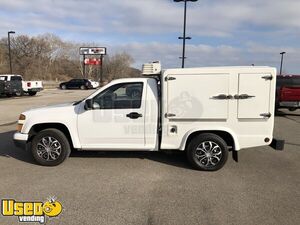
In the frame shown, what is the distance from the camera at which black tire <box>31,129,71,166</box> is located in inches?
222

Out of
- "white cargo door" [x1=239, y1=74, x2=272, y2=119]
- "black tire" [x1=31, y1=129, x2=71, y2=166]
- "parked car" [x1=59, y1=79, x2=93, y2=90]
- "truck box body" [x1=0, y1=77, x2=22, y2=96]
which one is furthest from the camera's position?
"parked car" [x1=59, y1=79, x2=93, y2=90]

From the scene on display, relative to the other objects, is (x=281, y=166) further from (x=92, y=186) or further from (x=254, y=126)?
(x=92, y=186)

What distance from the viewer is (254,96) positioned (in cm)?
514

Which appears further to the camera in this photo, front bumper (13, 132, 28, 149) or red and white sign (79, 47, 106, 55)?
red and white sign (79, 47, 106, 55)

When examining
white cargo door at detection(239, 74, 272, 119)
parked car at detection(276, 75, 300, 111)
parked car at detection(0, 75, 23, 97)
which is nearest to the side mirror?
white cargo door at detection(239, 74, 272, 119)

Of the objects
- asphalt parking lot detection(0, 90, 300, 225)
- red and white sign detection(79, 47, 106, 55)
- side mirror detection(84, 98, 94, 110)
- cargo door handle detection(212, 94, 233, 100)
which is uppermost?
red and white sign detection(79, 47, 106, 55)

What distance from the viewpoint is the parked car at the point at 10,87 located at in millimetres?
23625

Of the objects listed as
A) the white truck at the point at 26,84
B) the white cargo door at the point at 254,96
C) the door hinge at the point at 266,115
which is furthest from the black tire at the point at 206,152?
the white truck at the point at 26,84

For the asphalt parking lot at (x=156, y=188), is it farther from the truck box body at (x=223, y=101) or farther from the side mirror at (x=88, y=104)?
the side mirror at (x=88, y=104)

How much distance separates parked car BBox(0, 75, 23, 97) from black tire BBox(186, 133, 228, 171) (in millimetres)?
22558

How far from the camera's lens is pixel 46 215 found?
3.79m

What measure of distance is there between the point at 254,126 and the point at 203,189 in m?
1.64

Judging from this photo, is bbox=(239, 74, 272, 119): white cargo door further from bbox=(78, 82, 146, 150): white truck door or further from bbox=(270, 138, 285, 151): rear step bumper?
bbox=(78, 82, 146, 150): white truck door

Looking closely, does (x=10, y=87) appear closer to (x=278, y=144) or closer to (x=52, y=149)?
(x=52, y=149)
